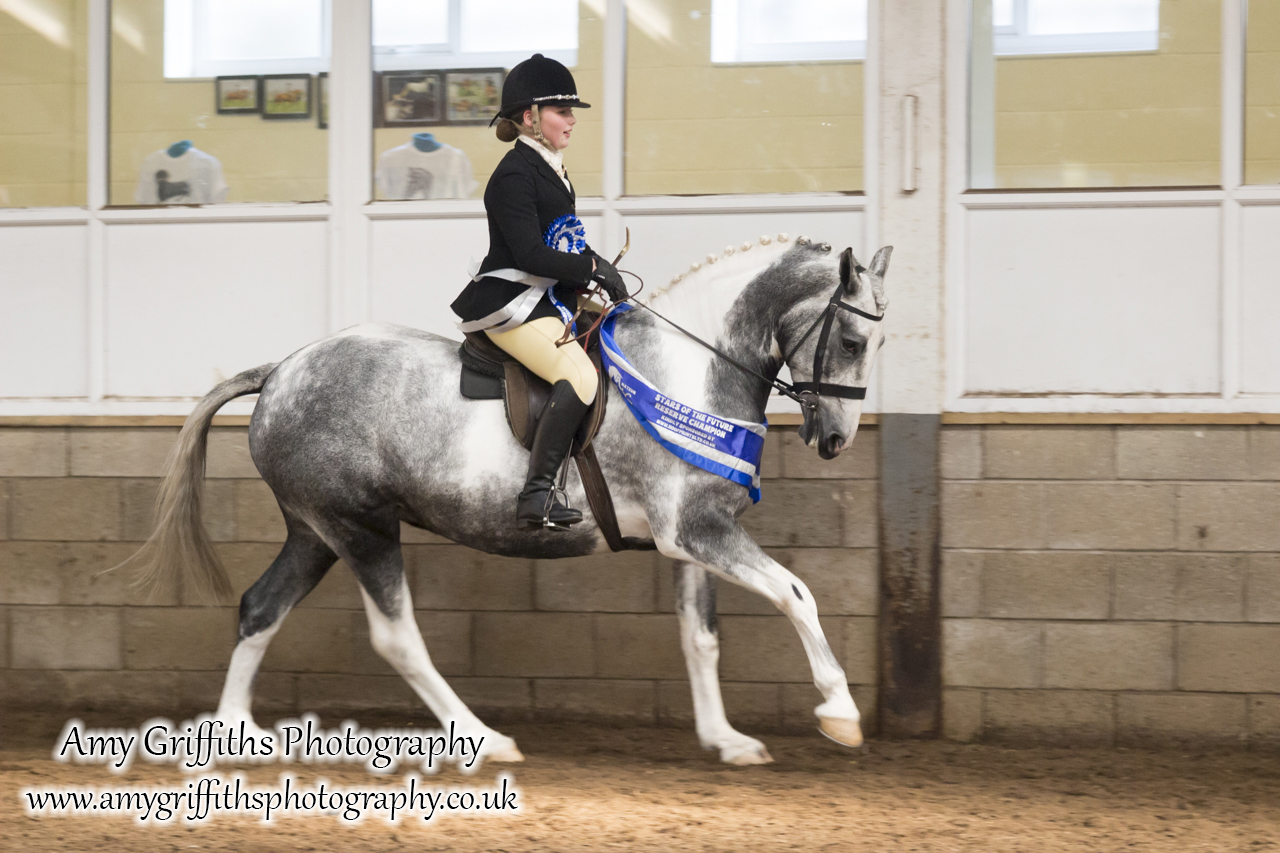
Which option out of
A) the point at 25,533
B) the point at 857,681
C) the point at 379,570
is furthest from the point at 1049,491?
the point at 25,533

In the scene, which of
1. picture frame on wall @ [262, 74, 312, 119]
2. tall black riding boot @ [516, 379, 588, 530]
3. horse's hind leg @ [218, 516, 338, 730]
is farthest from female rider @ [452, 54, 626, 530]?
picture frame on wall @ [262, 74, 312, 119]

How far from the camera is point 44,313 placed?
19.1 ft

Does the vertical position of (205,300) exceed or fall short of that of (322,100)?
it falls short

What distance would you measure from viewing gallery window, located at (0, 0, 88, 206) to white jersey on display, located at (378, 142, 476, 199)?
1583mm

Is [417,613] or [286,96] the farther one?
[286,96]

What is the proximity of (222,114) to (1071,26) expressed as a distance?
4088 mm

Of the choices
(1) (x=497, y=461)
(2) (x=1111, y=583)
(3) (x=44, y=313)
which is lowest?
(2) (x=1111, y=583)

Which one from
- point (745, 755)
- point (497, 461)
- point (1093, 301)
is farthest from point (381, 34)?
point (745, 755)

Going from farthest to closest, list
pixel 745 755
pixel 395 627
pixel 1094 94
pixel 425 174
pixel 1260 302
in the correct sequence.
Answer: pixel 425 174 < pixel 1094 94 < pixel 1260 302 < pixel 745 755 < pixel 395 627

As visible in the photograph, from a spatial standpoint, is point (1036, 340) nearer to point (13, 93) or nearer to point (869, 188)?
point (869, 188)

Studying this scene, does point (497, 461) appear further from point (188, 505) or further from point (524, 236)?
point (188, 505)

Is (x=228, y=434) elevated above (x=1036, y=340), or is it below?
below

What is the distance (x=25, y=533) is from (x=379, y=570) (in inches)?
89.3

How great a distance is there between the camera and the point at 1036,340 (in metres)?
5.24
